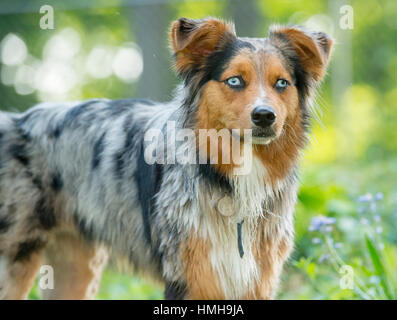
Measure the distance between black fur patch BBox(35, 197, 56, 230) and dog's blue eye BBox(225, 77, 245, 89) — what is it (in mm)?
1884

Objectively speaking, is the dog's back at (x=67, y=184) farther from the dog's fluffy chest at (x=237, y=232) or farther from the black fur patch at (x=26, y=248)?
the dog's fluffy chest at (x=237, y=232)

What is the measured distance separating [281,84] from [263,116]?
0.43 metres

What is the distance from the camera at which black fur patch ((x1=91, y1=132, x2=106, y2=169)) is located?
15.5 ft

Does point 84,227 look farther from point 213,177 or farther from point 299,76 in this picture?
point 299,76

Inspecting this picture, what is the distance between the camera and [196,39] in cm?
395

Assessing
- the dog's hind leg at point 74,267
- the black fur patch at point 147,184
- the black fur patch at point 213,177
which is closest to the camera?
the black fur patch at point 213,177

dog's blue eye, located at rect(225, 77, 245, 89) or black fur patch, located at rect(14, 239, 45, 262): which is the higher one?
dog's blue eye, located at rect(225, 77, 245, 89)

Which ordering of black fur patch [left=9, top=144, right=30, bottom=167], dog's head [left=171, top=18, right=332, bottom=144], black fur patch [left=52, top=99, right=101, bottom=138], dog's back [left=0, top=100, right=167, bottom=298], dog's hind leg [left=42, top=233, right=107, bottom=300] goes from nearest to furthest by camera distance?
dog's head [left=171, top=18, right=332, bottom=144], dog's back [left=0, top=100, right=167, bottom=298], black fur patch [left=9, top=144, right=30, bottom=167], black fur patch [left=52, top=99, right=101, bottom=138], dog's hind leg [left=42, top=233, right=107, bottom=300]

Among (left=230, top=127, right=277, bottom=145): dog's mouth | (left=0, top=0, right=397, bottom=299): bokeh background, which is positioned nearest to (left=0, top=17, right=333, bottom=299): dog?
(left=230, top=127, right=277, bottom=145): dog's mouth

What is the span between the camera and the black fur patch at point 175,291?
395 centimetres

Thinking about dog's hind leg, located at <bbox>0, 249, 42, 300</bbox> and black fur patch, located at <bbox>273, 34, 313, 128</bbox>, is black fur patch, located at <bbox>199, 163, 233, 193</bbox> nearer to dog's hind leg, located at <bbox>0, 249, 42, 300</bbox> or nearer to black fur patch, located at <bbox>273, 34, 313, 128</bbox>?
black fur patch, located at <bbox>273, 34, 313, 128</bbox>

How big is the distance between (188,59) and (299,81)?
826 millimetres

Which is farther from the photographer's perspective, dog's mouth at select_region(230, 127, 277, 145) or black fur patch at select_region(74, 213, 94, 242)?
black fur patch at select_region(74, 213, 94, 242)

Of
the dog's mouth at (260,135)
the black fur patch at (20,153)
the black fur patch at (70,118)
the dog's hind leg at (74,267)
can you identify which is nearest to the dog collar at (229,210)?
the dog's mouth at (260,135)
